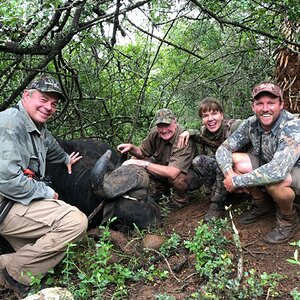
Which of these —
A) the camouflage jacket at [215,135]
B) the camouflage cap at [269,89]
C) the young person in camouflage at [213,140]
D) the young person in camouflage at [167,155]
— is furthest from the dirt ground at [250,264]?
the camouflage cap at [269,89]

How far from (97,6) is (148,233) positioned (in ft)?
9.51

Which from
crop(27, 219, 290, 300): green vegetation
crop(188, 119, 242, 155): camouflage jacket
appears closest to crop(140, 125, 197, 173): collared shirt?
crop(188, 119, 242, 155): camouflage jacket

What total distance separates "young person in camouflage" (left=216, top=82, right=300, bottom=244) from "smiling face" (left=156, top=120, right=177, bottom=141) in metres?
1.11

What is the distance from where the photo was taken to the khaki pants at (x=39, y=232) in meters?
4.16

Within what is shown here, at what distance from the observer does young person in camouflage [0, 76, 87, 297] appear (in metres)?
→ 4.05

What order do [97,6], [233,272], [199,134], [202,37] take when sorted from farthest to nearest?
[202,37]
[199,134]
[97,6]
[233,272]

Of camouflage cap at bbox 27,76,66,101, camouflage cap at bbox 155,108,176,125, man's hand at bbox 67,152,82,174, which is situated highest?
camouflage cap at bbox 27,76,66,101

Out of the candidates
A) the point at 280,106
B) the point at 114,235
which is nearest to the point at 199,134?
the point at 280,106

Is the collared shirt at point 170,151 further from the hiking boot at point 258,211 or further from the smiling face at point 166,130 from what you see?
the hiking boot at point 258,211

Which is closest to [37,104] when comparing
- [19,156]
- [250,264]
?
[19,156]

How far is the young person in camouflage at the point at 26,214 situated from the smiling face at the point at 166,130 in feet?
6.85

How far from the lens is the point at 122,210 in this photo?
518cm

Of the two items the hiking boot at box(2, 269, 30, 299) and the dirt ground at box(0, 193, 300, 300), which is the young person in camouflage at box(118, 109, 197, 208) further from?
the hiking boot at box(2, 269, 30, 299)

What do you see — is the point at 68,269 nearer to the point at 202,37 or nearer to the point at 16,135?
the point at 16,135
